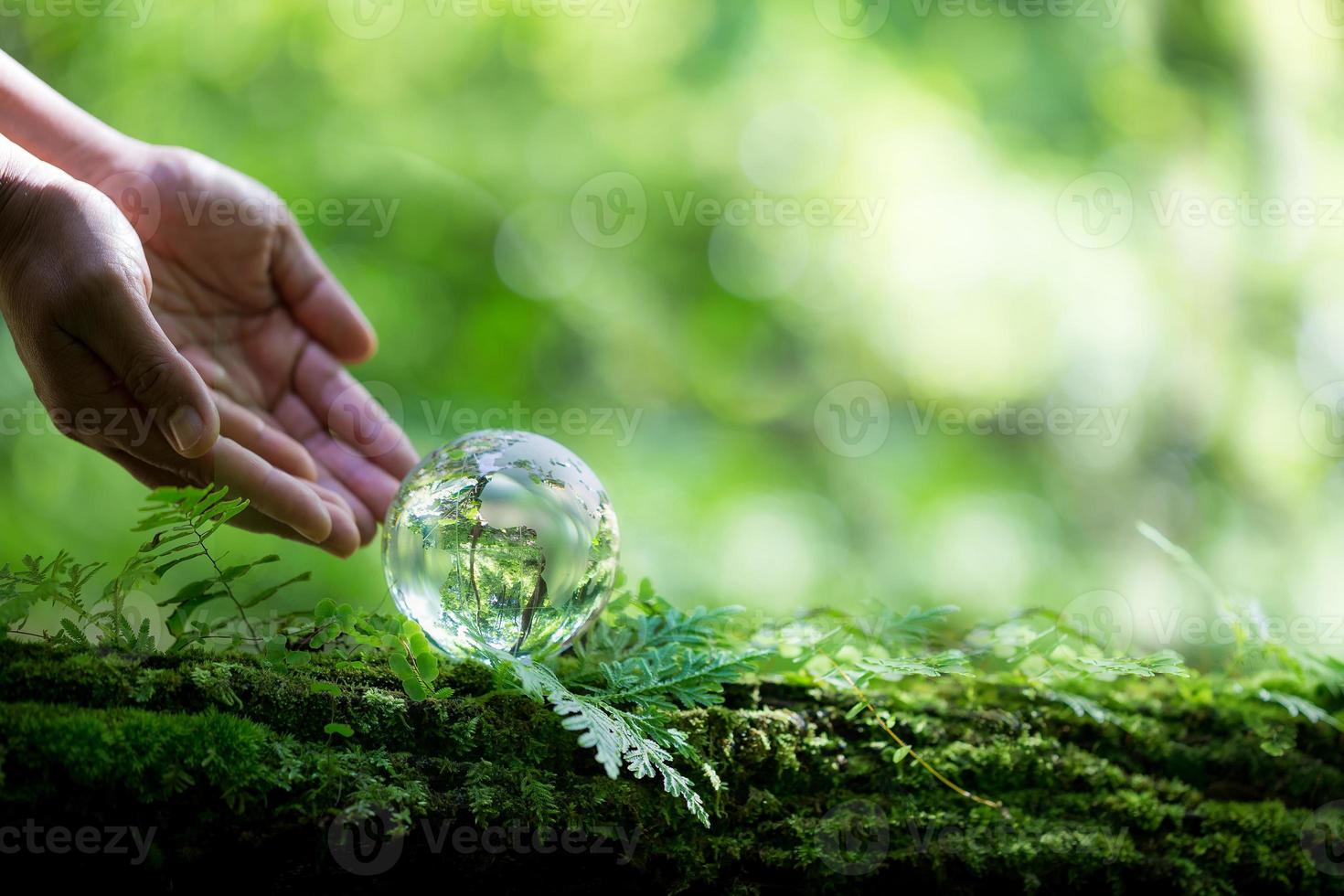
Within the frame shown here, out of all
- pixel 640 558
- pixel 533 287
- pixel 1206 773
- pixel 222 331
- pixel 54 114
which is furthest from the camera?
pixel 533 287

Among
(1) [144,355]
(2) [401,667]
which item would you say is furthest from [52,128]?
(2) [401,667]

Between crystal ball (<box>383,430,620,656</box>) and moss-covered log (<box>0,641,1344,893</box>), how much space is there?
0.35 feet

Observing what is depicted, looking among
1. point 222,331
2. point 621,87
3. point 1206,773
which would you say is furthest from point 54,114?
point 621,87

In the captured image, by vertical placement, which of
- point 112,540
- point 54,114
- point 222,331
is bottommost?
point 112,540

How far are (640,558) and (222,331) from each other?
2.34m

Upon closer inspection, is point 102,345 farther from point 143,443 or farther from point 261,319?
point 261,319

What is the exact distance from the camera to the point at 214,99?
4.09 meters

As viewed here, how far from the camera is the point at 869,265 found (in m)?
4.55

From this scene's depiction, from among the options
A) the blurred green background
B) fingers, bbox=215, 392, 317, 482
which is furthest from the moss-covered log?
the blurred green background

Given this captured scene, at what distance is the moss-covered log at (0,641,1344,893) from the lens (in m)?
0.98

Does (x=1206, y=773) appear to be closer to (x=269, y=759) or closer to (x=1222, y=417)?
(x=269, y=759)

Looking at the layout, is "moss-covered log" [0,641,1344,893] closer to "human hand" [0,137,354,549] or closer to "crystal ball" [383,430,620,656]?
"crystal ball" [383,430,620,656]

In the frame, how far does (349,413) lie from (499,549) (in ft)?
3.04

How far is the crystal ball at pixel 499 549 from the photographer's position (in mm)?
1274
